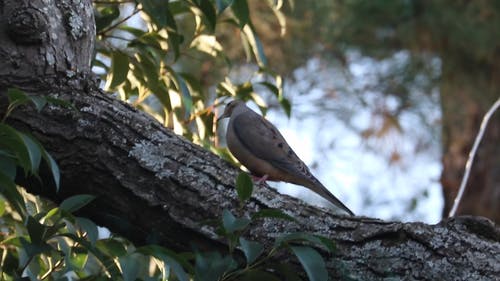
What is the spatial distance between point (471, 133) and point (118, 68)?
519 centimetres

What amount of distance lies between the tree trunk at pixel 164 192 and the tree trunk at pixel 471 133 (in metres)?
4.85

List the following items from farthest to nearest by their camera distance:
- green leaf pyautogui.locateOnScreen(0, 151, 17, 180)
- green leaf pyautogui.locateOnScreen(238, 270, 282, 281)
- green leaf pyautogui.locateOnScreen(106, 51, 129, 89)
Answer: green leaf pyautogui.locateOnScreen(106, 51, 129, 89) → green leaf pyautogui.locateOnScreen(238, 270, 282, 281) → green leaf pyautogui.locateOnScreen(0, 151, 17, 180)

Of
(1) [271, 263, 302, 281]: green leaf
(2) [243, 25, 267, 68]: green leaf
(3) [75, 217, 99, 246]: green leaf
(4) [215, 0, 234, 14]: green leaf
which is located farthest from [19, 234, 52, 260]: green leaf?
(2) [243, 25, 267, 68]: green leaf

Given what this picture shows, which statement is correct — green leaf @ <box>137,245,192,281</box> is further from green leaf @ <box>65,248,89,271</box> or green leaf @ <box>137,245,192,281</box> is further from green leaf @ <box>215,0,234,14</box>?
green leaf @ <box>215,0,234,14</box>

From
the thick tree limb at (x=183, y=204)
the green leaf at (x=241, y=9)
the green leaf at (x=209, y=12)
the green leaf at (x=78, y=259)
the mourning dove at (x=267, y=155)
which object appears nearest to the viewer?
the thick tree limb at (x=183, y=204)

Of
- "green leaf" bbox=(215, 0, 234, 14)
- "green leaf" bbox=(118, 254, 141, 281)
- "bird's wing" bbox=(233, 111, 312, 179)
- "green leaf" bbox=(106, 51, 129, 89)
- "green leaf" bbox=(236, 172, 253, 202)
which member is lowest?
"green leaf" bbox=(118, 254, 141, 281)

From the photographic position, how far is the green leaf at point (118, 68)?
3.66 metres

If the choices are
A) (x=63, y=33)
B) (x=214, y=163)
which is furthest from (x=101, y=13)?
(x=214, y=163)

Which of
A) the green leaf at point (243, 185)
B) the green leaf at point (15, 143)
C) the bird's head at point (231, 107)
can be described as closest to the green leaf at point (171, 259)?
the green leaf at point (243, 185)

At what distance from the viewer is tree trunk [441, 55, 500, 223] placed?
7.91 meters

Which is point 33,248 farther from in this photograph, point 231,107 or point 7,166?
point 231,107

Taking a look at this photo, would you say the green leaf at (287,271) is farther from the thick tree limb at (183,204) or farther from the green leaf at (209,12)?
the green leaf at (209,12)

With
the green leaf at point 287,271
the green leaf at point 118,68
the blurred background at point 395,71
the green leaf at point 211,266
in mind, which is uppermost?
the blurred background at point 395,71

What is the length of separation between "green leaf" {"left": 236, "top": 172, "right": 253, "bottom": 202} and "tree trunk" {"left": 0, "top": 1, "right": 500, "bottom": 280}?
0.23m
